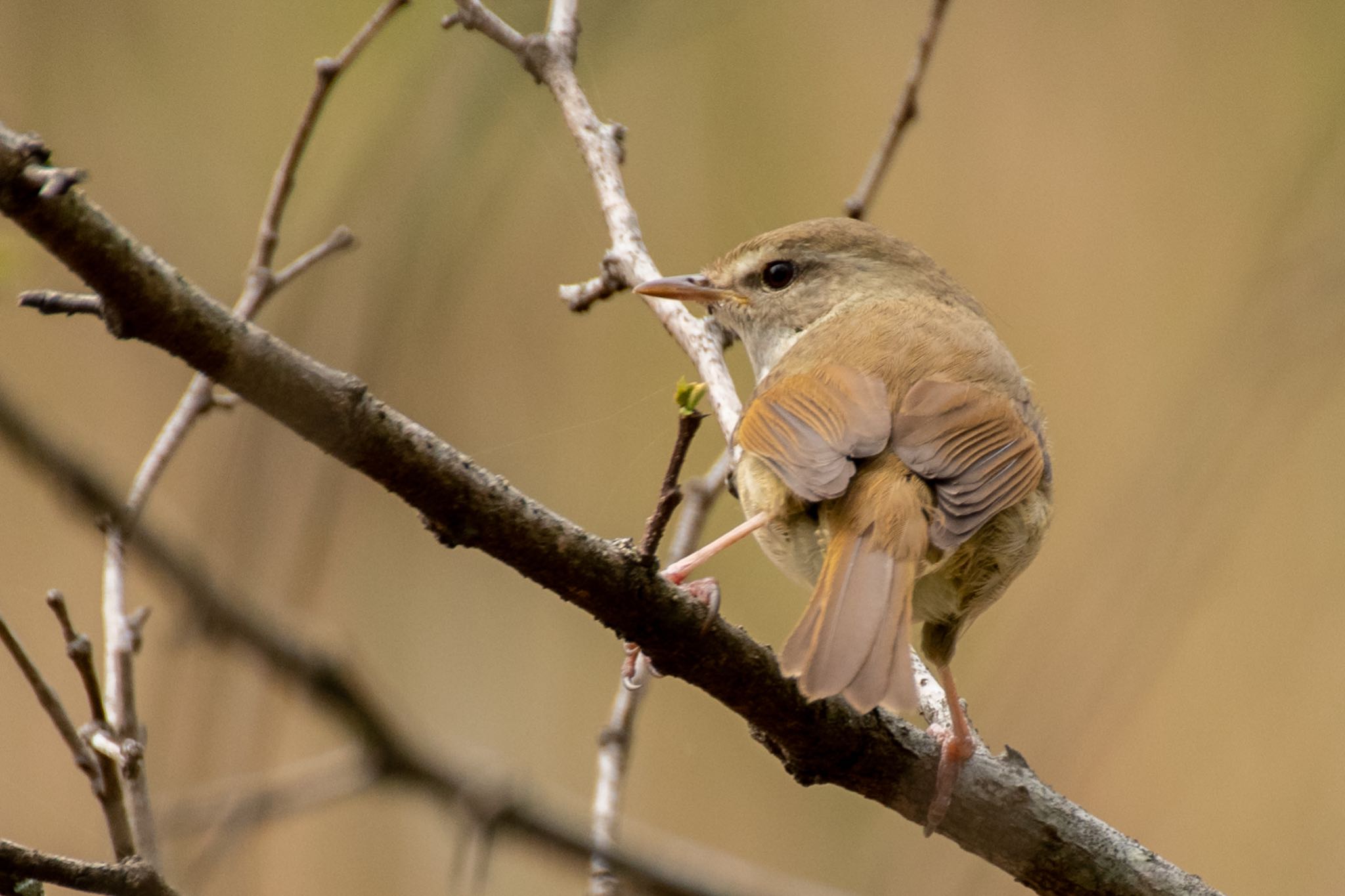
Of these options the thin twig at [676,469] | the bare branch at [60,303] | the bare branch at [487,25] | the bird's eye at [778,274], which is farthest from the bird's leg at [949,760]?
the bare branch at [487,25]

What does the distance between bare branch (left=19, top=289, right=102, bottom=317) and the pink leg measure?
1201mm

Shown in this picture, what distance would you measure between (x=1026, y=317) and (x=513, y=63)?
3.59 meters

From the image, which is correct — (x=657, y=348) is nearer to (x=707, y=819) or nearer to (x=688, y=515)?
(x=707, y=819)

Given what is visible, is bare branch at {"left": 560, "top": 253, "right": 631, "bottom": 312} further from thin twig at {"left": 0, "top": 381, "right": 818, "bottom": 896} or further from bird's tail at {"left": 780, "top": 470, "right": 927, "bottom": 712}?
thin twig at {"left": 0, "top": 381, "right": 818, "bottom": 896}

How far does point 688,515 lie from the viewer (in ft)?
10.9

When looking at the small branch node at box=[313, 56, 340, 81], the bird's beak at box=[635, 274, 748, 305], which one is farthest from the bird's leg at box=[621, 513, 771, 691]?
the small branch node at box=[313, 56, 340, 81]

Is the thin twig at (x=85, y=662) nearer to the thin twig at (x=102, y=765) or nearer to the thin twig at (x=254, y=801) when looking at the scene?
the thin twig at (x=102, y=765)

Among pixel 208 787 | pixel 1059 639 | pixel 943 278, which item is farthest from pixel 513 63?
pixel 1059 639

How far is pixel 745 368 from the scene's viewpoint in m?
5.60

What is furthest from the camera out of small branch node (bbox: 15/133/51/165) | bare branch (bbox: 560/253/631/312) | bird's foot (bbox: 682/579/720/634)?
bare branch (bbox: 560/253/631/312)

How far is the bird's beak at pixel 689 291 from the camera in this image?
121 inches

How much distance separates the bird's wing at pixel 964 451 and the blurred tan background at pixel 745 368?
2.98 ft

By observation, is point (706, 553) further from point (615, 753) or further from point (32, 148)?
point (32, 148)

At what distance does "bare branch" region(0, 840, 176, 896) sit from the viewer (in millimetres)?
1447
